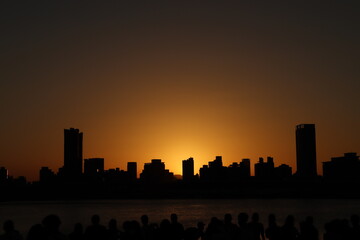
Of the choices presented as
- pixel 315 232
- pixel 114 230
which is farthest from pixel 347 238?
pixel 114 230

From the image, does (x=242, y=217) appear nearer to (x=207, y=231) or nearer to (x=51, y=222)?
(x=207, y=231)

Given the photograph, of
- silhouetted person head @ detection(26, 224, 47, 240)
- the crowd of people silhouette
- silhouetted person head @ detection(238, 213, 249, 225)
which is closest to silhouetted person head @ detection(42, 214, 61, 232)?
silhouetted person head @ detection(26, 224, 47, 240)

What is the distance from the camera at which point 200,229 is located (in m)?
14.0

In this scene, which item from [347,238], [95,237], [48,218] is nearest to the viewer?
[48,218]

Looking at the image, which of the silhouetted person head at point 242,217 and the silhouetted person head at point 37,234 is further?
the silhouetted person head at point 242,217

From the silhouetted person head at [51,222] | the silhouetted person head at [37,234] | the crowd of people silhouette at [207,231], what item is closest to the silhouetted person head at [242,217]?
the crowd of people silhouette at [207,231]

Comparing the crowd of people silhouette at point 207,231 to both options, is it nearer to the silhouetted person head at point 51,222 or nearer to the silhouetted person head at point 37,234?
the silhouetted person head at point 37,234

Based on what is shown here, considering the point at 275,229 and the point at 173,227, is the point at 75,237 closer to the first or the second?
the point at 173,227

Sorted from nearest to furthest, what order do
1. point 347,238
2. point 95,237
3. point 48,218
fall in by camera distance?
point 48,218, point 95,237, point 347,238

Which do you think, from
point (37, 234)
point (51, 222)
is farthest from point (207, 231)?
point (37, 234)

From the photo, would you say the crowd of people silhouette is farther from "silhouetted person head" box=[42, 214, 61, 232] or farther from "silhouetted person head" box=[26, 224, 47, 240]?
"silhouetted person head" box=[42, 214, 61, 232]

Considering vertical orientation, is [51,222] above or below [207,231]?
above

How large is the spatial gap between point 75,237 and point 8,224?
61.2 inches

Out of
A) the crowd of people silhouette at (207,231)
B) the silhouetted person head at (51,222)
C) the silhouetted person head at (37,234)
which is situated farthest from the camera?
the crowd of people silhouette at (207,231)
